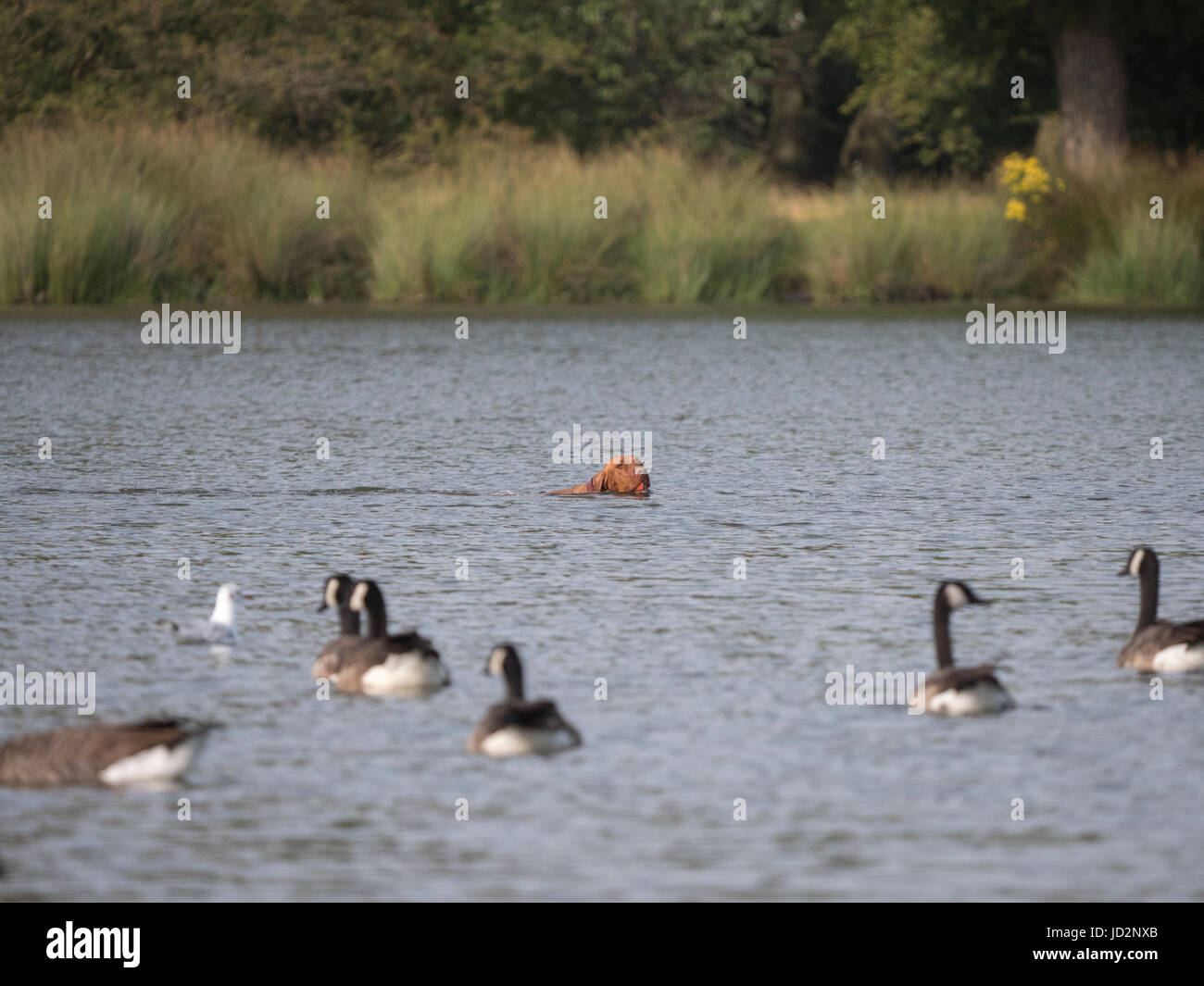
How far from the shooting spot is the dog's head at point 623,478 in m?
14.3

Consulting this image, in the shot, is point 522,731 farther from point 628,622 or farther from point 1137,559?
point 1137,559

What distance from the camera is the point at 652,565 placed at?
11703 mm

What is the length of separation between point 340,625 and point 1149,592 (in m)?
3.50

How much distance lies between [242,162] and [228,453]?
54.1 ft

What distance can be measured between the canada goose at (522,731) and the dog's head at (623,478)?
6447 millimetres

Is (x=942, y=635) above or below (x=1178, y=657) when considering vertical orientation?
above

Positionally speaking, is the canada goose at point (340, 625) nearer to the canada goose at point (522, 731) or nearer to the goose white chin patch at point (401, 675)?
the goose white chin patch at point (401, 675)

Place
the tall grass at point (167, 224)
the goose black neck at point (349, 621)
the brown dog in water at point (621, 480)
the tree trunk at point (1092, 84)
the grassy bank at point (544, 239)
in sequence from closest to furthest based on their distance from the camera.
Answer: the goose black neck at point (349, 621)
the brown dog in water at point (621, 480)
the tall grass at point (167, 224)
the grassy bank at point (544, 239)
the tree trunk at point (1092, 84)

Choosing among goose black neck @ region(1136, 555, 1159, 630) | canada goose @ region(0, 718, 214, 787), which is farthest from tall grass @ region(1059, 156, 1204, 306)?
canada goose @ region(0, 718, 214, 787)

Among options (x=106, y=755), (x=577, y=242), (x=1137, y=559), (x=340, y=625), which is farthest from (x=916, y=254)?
(x=106, y=755)

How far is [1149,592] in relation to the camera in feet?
30.8

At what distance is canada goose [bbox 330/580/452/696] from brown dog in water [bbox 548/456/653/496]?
5482 millimetres

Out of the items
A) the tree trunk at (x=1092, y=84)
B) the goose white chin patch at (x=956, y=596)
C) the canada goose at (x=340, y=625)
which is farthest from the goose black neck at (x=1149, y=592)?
the tree trunk at (x=1092, y=84)
